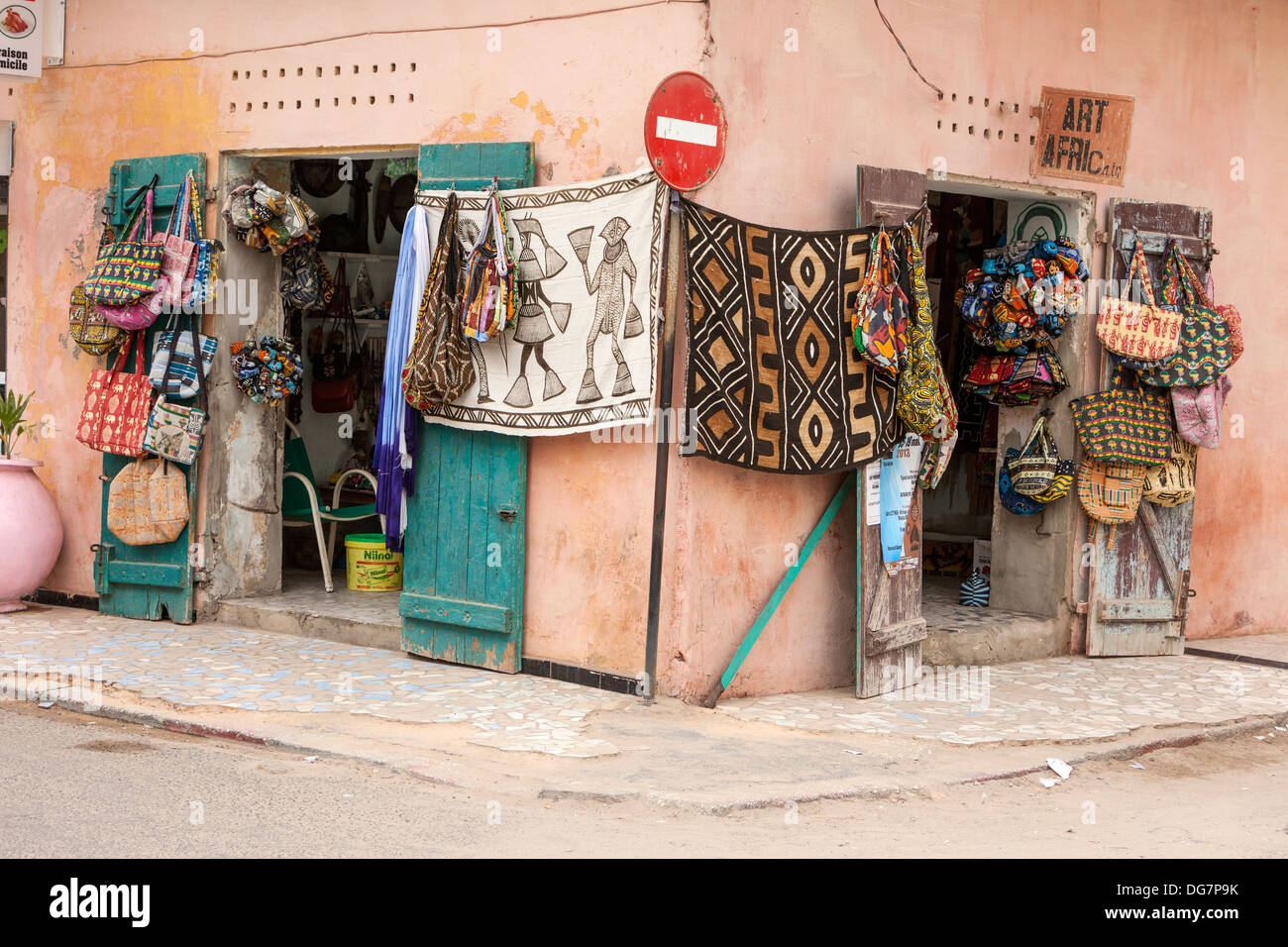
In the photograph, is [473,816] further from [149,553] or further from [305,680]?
[149,553]

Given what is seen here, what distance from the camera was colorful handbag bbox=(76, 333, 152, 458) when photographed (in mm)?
8242

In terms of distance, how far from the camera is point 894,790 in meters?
5.50

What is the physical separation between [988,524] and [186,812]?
6908 millimetres

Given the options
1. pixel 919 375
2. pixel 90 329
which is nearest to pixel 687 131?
pixel 919 375

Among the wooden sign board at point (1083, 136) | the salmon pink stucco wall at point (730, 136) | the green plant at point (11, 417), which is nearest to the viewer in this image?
the salmon pink stucco wall at point (730, 136)

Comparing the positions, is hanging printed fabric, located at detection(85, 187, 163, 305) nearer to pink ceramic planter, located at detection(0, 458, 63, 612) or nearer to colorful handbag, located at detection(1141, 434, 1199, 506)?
pink ceramic planter, located at detection(0, 458, 63, 612)

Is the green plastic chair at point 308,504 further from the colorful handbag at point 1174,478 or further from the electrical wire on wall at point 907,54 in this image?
the colorful handbag at point 1174,478

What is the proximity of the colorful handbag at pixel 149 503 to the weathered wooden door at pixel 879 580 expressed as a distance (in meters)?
4.10

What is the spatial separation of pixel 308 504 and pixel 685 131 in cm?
432

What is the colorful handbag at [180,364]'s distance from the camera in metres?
8.21

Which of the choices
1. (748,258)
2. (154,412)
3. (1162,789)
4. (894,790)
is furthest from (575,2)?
(1162,789)

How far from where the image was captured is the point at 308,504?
9.47m

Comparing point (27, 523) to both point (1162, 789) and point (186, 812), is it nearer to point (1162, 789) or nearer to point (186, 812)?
point (186, 812)

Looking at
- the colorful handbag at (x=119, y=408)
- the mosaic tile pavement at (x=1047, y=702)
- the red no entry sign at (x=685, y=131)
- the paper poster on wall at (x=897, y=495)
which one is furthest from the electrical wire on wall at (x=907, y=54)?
the colorful handbag at (x=119, y=408)
